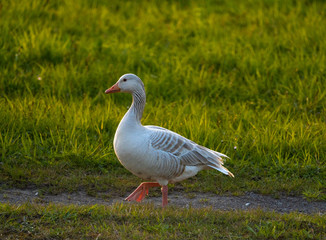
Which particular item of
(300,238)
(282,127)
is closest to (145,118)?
(282,127)

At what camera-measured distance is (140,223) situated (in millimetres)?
4887

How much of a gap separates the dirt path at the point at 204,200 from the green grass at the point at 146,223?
1.91 feet

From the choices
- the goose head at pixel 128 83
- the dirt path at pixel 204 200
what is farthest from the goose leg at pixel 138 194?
the goose head at pixel 128 83

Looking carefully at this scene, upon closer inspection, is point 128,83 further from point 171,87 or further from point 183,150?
point 171,87

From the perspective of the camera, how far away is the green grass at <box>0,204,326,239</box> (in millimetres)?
4617

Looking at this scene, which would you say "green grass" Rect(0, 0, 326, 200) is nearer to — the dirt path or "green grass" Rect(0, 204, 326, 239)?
the dirt path

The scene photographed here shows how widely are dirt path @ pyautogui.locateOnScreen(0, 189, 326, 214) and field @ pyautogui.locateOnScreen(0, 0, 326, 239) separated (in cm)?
13

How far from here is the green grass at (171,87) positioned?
657 cm

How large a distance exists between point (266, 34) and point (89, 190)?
18.4ft

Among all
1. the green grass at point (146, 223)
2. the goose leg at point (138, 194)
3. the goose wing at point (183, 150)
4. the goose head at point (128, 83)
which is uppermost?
the goose head at point (128, 83)

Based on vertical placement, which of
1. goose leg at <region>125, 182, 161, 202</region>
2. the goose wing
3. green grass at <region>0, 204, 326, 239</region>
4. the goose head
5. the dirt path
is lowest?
the dirt path

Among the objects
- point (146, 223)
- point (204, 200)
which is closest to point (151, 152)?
point (146, 223)

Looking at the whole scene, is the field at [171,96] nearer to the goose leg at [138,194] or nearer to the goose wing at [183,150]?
the goose leg at [138,194]

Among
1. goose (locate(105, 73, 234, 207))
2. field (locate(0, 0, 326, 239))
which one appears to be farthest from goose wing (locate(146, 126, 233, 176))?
field (locate(0, 0, 326, 239))
